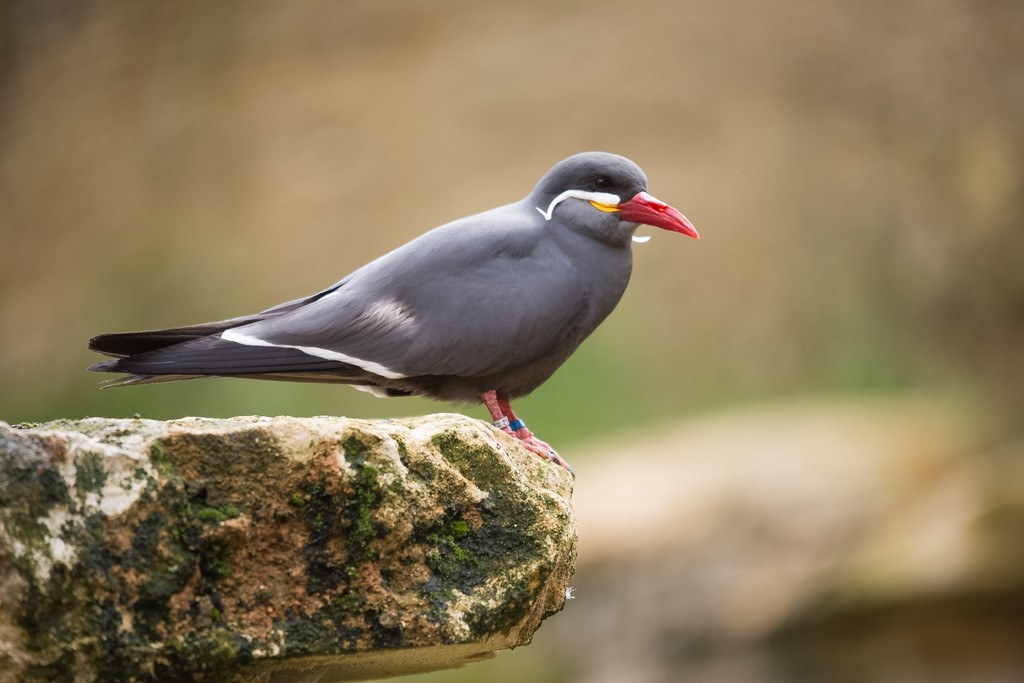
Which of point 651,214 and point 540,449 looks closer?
point 540,449

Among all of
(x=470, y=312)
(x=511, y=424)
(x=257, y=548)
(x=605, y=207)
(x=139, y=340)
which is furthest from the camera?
(x=605, y=207)

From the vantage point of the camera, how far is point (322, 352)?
418 cm

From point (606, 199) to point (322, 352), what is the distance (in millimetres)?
1219

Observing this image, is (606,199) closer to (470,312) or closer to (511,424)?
(470,312)

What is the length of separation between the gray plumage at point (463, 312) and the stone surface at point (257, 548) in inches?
40.1

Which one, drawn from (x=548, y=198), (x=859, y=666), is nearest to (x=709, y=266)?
(x=859, y=666)

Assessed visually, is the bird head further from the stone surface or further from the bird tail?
the stone surface

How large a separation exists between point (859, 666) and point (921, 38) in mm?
11726

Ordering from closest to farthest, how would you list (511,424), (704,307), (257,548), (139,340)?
(257,548), (139,340), (511,424), (704,307)

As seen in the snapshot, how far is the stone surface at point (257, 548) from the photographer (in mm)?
2557

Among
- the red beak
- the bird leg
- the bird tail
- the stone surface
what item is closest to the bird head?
the red beak

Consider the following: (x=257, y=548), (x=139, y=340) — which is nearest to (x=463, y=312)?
(x=139, y=340)

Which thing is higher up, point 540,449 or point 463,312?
point 463,312

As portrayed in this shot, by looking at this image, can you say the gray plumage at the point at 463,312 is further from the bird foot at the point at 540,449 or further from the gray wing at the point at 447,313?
the bird foot at the point at 540,449
